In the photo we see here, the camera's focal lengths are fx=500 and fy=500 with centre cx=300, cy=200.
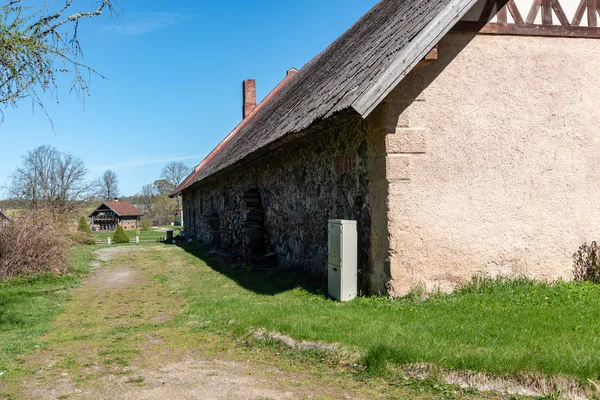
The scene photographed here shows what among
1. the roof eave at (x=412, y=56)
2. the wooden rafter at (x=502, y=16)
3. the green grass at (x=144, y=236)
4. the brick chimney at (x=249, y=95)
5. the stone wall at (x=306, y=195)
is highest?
the brick chimney at (x=249, y=95)

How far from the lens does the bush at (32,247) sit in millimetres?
11680

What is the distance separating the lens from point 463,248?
6.98m

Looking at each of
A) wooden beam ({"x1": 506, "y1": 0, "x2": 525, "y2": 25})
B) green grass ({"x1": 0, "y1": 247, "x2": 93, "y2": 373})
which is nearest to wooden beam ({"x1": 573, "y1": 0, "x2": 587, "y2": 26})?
wooden beam ({"x1": 506, "y1": 0, "x2": 525, "y2": 25})

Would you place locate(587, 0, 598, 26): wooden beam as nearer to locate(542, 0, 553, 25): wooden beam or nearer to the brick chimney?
locate(542, 0, 553, 25): wooden beam

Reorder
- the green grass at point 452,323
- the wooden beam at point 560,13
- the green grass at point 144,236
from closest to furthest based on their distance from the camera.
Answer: the green grass at point 452,323 → the wooden beam at point 560,13 → the green grass at point 144,236

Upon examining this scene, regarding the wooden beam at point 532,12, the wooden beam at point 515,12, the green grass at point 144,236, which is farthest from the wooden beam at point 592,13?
the green grass at point 144,236

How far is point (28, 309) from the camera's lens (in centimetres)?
826

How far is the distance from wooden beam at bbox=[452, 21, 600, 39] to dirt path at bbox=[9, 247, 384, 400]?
5.26m

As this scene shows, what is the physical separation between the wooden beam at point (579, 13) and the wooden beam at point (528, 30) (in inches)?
3.4

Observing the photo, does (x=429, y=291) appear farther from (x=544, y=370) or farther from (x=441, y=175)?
(x=544, y=370)

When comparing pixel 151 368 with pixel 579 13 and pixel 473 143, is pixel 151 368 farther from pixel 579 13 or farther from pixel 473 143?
pixel 579 13

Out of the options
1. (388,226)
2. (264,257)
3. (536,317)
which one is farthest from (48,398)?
(264,257)

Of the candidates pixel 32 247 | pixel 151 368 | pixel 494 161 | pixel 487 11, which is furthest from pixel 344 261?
pixel 32 247

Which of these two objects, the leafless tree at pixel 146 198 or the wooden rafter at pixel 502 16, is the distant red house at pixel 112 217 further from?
the wooden rafter at pixel 502 16
